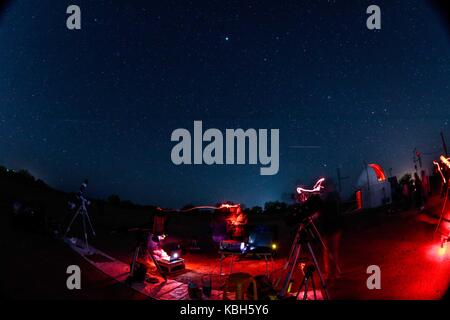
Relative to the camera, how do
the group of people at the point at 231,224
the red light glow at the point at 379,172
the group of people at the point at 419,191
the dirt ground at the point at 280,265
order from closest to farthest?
the dirt ground at the point at 280,265 → the group of people at the point at 231,224 → the group of people at the point at 419,191 → the red light glow at the point at 379,172

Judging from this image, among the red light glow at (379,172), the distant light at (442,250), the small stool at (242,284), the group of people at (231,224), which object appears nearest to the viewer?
the small stool at (242,284)

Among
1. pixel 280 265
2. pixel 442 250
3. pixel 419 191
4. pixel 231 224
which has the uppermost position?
pixel 419 191

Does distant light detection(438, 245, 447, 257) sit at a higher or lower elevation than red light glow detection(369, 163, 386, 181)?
lower

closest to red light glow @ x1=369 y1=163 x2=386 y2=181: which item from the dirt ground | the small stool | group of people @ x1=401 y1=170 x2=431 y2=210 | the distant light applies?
group of people @ x1=401 y1=170 x2=431 y2=210

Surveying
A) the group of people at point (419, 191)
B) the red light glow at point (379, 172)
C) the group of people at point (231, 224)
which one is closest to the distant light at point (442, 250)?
the group of people at point (231, 224)

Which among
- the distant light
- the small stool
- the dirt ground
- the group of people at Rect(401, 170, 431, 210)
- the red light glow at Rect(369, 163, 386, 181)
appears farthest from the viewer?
the red light glow at Rect(369, 163, 386, 181)

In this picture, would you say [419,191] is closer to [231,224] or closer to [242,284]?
[231,224]

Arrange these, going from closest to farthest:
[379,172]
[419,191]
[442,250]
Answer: [442,250] → [419,191] → [379,172]

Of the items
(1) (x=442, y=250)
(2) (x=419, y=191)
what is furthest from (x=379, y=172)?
(1) (x=442, y=250)

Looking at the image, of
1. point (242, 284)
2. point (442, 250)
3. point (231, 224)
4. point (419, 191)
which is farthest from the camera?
point (419, 191)

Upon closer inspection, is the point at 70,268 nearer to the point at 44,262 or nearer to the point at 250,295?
the point at 44,262

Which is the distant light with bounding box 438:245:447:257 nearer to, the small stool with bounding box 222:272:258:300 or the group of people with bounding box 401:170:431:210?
the small stool with bounding box 222:272:258:300

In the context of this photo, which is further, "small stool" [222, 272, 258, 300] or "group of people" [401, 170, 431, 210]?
"group of people" [401, 170, 431, 210]

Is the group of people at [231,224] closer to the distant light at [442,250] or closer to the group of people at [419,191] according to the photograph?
the distant light at [442,250]
